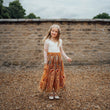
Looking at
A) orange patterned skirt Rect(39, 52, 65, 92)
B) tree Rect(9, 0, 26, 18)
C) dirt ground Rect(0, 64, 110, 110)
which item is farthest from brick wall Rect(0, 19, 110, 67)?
tree Rect(9, 0, 26, 18)

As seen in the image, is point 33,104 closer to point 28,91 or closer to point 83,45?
point 28,91

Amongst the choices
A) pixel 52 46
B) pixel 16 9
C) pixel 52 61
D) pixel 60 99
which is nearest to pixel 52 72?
pixel 52 61

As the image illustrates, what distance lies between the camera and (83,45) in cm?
557

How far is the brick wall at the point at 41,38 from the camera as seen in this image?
5.40 metres

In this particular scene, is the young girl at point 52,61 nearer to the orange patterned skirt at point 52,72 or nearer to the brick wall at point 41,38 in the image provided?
the orange patterned skirt at point 52,72

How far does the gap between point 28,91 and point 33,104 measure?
68 cm

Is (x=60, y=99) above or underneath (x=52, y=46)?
underneath

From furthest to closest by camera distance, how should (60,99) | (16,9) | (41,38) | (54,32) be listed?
1. (16,9)
2. (41,38)
3. (60,99)
4. (54,32)

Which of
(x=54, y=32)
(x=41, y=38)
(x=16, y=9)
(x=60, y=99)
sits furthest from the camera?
(x=16, y=9)

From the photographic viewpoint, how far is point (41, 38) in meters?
5.47

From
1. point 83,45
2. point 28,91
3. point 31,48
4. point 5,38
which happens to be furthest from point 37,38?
point 28,91

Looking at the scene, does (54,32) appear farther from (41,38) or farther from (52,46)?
(41,38)

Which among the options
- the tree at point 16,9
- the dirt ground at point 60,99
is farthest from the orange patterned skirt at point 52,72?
the tree at point 16,9

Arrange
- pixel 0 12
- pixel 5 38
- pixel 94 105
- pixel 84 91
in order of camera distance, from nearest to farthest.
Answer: pixel 94 105, pixel 84 91, pixel 5 38, pixel 0 12
